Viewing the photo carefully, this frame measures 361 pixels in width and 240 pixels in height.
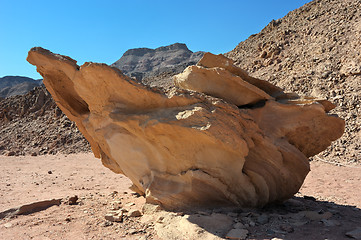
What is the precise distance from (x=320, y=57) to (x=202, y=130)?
67.9ft

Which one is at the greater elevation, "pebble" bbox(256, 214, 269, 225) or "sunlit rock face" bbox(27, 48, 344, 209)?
"sunlit rock face" bbox(27, 48, 344, 209)

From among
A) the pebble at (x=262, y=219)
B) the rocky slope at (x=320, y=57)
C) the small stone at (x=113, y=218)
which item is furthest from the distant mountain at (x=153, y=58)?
the pebble at (x=262, y=219)

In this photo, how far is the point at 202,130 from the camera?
427 centimetres

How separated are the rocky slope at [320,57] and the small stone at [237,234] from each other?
36.2 ft

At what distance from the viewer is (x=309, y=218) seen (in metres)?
4.43

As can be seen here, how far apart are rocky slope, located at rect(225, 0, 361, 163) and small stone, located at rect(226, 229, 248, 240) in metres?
11.0

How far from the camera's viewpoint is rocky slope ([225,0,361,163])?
1483 cm

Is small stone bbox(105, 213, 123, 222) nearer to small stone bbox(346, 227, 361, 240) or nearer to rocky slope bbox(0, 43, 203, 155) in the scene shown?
small stone bbox(346, 227, 361, 240)

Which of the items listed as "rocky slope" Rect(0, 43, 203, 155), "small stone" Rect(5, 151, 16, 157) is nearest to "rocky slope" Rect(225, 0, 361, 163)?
"rocky slope" Rect(0, 43, 203, 155)

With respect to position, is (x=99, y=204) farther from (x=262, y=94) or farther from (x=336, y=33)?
(x=336, y=33)

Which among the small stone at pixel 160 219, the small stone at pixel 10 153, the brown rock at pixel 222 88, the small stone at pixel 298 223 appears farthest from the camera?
the small stone at pixel 10 153

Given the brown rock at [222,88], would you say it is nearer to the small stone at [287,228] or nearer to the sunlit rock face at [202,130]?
the sunlit rock face at [202,130]

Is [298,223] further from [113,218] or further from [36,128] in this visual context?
[36,128]

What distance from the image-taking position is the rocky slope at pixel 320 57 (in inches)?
584
